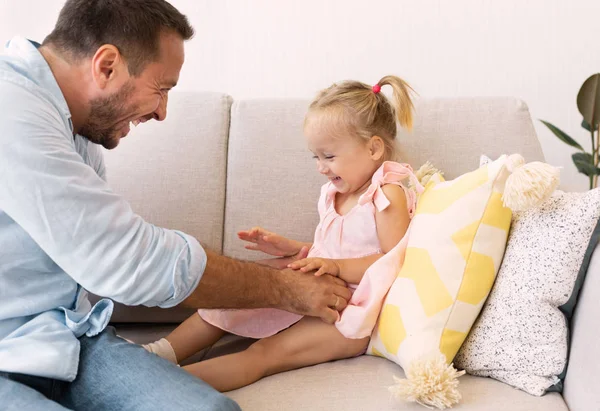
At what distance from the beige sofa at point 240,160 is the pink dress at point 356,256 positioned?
0.39 feet

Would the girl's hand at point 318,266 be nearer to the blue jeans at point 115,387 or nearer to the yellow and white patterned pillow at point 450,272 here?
the yellow and white patterned pillow at point 450,272

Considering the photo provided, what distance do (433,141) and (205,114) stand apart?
26.5 inches

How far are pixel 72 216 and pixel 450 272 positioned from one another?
2.61 ft

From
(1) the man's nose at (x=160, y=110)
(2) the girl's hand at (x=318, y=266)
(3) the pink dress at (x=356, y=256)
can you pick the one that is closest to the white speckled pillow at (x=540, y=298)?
(3) the pink dress at (x=356, y=256)

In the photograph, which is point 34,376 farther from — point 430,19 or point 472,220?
point 430,19

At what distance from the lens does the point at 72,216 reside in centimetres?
119

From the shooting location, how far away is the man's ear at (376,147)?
1.67 meters

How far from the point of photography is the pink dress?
60.7 inches

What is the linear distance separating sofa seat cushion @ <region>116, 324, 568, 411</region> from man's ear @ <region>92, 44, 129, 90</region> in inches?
28.4

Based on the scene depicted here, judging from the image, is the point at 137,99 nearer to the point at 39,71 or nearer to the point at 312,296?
the point at 39,71

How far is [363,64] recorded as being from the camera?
90.0 inches

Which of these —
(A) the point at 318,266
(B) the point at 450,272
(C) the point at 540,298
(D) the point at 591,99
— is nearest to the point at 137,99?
(A) the point at 318,266

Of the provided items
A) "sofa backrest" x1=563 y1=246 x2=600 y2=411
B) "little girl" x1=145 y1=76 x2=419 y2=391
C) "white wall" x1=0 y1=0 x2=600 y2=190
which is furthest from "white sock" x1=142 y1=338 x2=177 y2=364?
"white wall" x1=0 y1=0 x2=600 y2=190

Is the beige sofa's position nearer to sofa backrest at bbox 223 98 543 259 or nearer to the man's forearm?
sofa backrest at bbox 223 98 543 259
